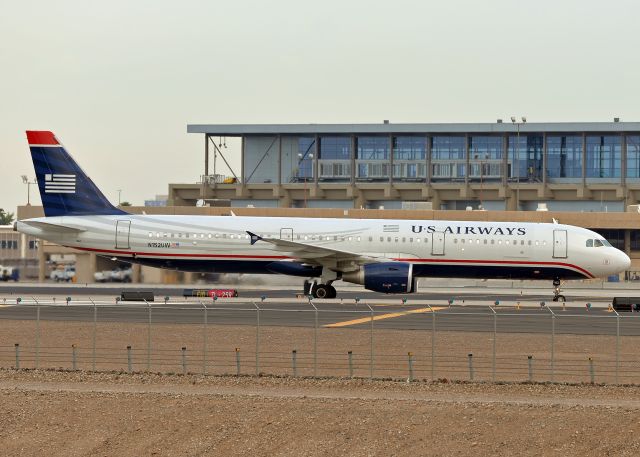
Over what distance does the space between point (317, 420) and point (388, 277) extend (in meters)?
29.5

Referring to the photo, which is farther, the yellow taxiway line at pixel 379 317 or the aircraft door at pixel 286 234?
the aircraft door at pixel 286 234

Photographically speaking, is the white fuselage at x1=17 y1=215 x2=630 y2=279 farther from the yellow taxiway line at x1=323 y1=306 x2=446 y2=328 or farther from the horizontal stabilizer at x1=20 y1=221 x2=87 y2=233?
the yellow taxiway line at x1=323 y1=306 x2=446 y2=328

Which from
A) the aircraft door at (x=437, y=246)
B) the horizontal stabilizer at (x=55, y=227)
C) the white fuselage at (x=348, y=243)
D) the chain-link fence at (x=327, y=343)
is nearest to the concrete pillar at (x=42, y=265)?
the white fuselage at (x=348, y=243)

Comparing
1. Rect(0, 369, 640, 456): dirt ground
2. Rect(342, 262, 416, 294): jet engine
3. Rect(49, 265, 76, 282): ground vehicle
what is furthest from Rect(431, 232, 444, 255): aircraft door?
Rect(49, 265, 76, 282): ground vehicle

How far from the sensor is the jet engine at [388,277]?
56.6 meters

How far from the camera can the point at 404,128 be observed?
118125mm

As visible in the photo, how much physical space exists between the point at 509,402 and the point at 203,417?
306 inches

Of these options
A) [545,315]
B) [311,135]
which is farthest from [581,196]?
[545,315]

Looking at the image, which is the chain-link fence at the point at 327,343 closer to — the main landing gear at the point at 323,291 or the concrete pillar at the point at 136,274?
the main landing gear at the point at 323,291

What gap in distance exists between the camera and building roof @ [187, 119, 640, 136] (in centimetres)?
11475

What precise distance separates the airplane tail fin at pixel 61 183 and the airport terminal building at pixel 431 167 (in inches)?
1947

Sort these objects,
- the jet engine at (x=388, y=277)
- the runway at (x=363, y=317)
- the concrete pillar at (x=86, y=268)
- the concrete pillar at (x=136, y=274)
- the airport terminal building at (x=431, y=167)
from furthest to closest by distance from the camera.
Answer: the airport terminal building at (x=431, y=167) → the concrete pillar at (x=86, y=268) → the concrete pillar at (x=136, y=274) → the jet engine at (x=388, y=277) → the runway at (x=363, y=317)

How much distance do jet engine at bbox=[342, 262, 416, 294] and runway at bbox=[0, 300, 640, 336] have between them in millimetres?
2117

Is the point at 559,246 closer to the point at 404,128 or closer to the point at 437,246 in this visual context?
the point at 437,246
